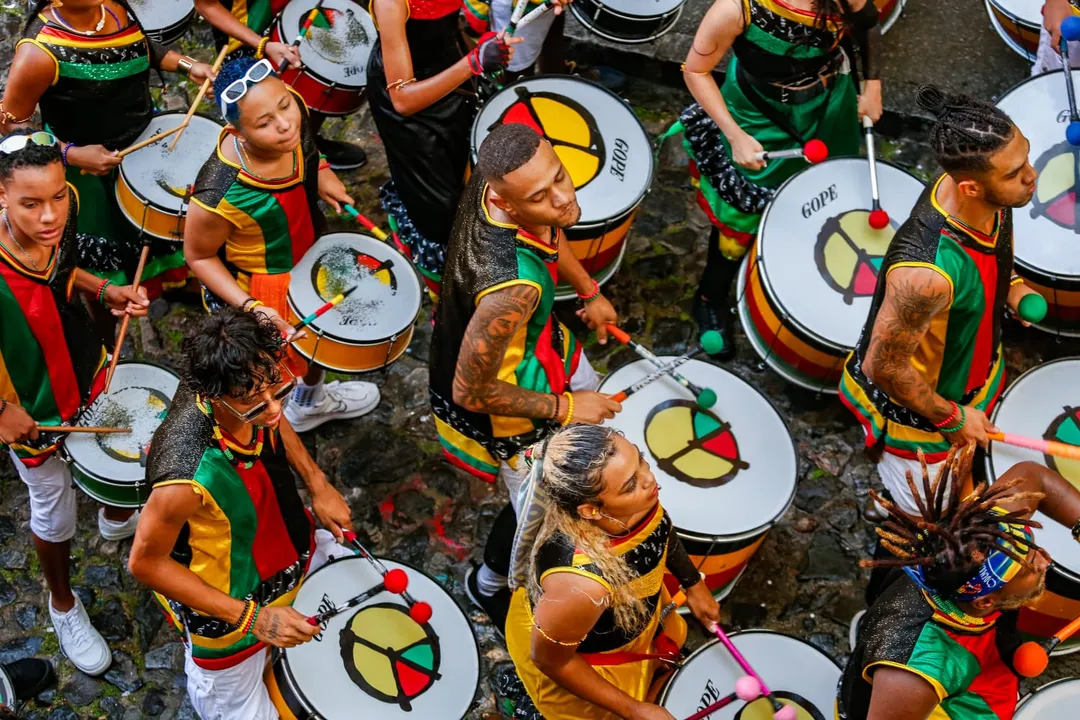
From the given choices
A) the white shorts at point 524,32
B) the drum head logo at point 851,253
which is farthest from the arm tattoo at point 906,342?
the white shorts at point 524,32

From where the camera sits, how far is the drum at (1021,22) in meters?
5.02

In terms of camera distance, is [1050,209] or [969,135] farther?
[1050,209]

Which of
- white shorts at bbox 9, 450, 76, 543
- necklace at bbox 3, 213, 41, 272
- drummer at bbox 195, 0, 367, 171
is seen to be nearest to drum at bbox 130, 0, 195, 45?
drummer at bbox 195, 0, 367, 171

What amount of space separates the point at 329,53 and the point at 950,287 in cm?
298

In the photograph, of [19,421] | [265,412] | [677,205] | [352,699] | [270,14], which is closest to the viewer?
[265,412]

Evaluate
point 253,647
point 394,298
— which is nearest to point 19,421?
point 253,647

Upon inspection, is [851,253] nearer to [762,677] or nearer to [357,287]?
[762,677]

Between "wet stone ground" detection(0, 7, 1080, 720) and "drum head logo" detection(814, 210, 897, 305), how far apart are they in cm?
54

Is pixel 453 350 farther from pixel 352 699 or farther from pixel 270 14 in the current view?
pixel 270 14

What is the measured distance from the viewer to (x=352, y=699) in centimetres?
329

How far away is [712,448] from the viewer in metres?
3.79

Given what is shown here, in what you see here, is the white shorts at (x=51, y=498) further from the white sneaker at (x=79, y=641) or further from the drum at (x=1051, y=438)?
the drum at (x=1051, y=438)

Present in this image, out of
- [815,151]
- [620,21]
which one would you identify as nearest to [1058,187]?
[815,151]

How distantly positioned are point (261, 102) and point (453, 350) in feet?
3.26
